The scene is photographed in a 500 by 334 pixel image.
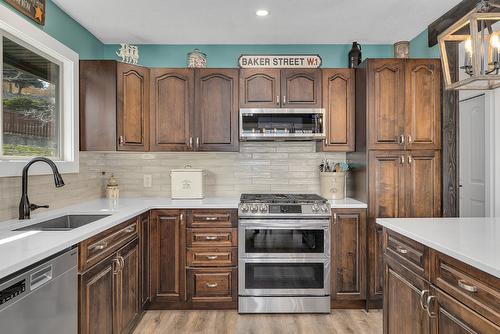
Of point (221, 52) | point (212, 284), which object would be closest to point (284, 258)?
point (212, 284)

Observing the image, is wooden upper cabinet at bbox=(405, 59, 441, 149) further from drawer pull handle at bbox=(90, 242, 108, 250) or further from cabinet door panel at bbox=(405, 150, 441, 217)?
drawer pull handle at bbox=(90, 242, 108, 250)

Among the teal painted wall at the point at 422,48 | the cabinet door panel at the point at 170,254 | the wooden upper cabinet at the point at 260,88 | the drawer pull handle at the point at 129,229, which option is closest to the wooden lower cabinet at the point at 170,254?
the cabinet door panel at the point at 170,254

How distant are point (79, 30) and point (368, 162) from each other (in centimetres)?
284

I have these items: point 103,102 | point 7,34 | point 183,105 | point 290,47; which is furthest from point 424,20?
point 7,34

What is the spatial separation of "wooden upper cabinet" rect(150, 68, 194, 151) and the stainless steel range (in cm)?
95

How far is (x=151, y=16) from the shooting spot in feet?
9.80

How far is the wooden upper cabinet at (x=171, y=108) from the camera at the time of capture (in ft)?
11.1

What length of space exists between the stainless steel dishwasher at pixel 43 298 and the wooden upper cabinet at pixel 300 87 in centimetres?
235

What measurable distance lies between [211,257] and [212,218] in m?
0.34

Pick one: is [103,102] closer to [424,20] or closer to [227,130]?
[227,130]

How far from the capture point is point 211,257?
3.05 meters

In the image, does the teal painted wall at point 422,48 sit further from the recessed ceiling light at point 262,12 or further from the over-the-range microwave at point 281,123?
the recessed ceiling light at point 262,12

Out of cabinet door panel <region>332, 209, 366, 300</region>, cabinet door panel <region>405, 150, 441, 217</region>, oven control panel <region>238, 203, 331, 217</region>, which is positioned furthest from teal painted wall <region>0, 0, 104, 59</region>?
cabinet door panel <region>405, 150, 441, 217</region>

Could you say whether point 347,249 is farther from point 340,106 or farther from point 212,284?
point 340,106
